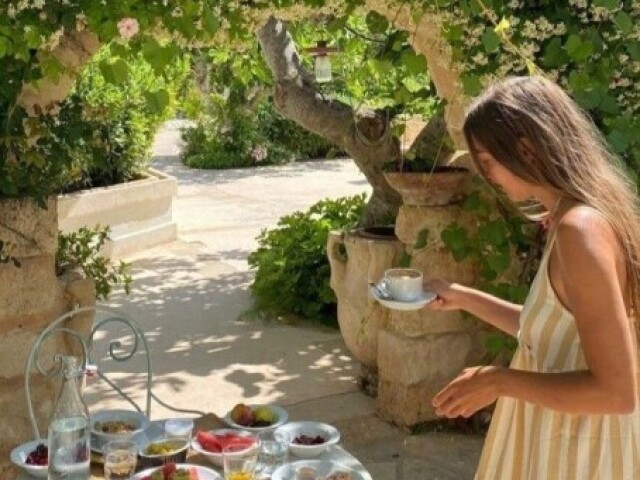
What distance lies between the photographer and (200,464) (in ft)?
7.59

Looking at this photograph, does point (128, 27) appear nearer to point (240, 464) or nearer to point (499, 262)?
point (240, 464)

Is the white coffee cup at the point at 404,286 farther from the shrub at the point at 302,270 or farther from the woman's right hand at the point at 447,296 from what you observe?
the shrub at the point at 302,270

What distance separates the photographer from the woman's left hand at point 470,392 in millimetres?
1868

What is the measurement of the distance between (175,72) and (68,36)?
2687mm

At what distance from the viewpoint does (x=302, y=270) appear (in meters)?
6.23

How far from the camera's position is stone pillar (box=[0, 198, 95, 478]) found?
3342 mm

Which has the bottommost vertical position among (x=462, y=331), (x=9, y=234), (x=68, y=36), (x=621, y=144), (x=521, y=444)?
(x=462, y=331)

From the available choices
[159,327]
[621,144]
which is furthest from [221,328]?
[621,144]

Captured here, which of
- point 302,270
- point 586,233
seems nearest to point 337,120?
point 302,270

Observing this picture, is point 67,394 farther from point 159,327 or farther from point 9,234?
point 159,327

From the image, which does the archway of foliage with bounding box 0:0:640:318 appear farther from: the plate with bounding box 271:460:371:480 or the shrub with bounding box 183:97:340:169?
the shrub with bounding box 183:97:340:169

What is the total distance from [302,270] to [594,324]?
4555 mm

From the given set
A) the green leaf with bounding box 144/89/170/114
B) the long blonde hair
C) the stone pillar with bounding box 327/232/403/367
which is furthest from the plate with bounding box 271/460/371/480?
the stone pillar with bounding box 327/232/403/367

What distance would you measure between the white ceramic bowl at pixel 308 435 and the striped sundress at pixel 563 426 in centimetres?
53
